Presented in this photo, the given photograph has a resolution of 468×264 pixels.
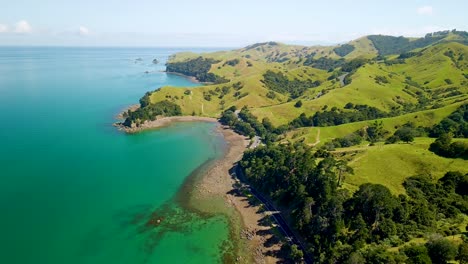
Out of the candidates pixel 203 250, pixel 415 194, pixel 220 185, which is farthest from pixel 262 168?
pixel 415 194

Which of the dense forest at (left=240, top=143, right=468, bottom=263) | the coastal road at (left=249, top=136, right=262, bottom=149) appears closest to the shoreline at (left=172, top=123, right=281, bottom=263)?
the dense forest at (left=240, top=143, right=468, bottom=263)

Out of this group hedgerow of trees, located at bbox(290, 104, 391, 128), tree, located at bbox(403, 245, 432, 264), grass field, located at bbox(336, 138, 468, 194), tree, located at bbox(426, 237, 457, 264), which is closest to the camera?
tree, located at bbox(426, 237, 457, 264)

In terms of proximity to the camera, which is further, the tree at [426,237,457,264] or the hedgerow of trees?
the hedgerow of trees

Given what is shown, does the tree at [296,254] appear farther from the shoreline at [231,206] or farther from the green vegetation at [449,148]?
the green vegetation at [449,148]

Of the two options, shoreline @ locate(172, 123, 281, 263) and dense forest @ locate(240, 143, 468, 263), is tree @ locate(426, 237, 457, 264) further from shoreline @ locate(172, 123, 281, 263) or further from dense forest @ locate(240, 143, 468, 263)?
shoreline @ locate(172, 123, 281, 263)

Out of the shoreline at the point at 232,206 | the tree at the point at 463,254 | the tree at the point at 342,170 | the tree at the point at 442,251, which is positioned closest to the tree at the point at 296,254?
the shoreline at the point at 232,206

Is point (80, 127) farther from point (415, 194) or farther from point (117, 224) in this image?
point (415, 194)

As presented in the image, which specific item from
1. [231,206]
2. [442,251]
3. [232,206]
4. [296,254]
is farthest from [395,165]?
[231,206]
